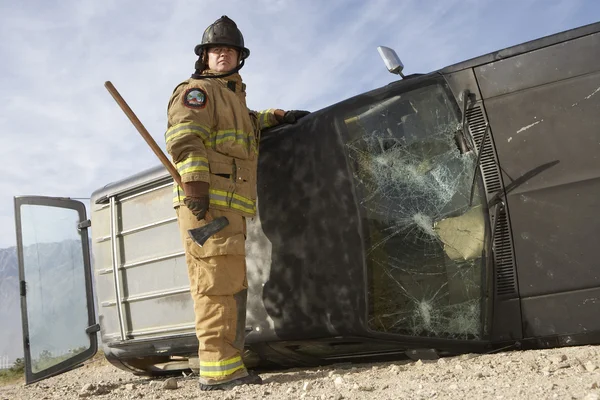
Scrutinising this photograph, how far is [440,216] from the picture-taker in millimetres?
2938

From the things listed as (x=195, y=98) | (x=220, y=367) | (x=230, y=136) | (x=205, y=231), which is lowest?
(x=220, y=367)

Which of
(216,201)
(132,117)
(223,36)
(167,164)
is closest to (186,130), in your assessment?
(167,164)

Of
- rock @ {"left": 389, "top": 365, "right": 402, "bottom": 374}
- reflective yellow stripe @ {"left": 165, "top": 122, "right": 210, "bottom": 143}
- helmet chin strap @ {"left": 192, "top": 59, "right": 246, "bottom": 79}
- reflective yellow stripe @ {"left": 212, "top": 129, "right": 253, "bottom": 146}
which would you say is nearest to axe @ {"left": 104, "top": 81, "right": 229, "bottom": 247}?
reflective yellow stripe @ {"left": 165, "top": 122, "right": 210, "bottom": 143}

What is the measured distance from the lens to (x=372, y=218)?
2984 mm

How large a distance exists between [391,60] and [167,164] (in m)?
1.33

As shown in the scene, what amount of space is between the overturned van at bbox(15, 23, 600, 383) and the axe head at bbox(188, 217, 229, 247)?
30cm

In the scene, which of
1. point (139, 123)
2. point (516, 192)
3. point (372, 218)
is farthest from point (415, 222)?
point (139, 123)

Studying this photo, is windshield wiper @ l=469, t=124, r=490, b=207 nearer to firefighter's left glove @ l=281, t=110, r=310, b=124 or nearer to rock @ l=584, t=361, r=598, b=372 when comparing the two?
rock @ l=584, t=361, r=598, b=372

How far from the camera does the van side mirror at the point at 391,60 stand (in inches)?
126

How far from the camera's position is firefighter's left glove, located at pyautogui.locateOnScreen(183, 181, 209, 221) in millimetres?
3129

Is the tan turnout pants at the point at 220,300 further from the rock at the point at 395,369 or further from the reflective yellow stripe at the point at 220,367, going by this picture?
the rock at the point at 395,369

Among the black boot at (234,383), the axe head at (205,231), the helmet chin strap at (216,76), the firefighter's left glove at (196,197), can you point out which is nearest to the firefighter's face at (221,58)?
the helmet chin strap at (216,76)

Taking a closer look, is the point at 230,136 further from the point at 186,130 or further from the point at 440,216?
the point at 440,216

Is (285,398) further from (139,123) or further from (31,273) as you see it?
(31,273)
